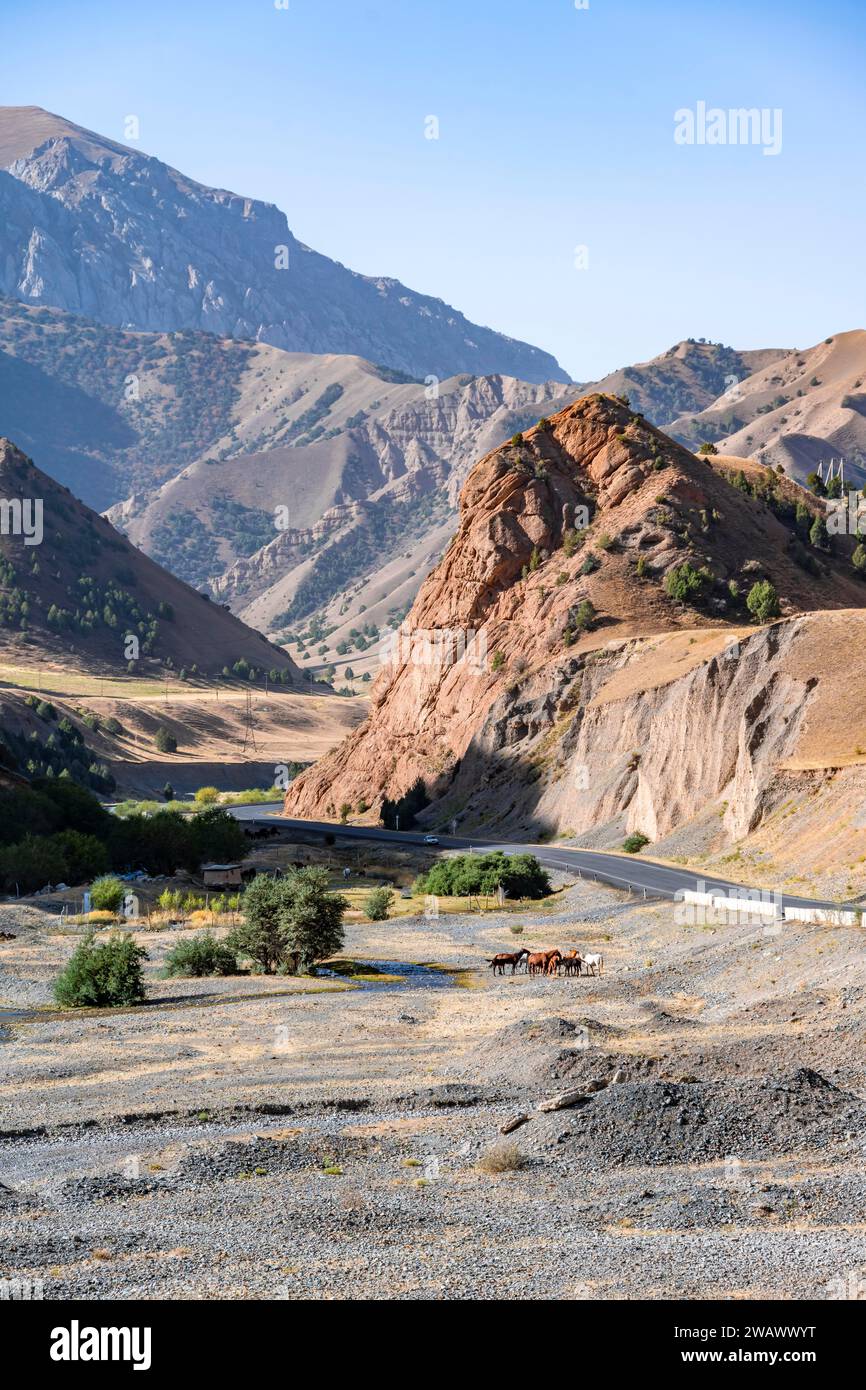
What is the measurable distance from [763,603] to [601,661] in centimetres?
1104

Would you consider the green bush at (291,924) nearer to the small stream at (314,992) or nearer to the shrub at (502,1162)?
the small stream at (314,992)

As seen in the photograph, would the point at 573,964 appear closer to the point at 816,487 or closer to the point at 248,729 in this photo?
the point at 816,487

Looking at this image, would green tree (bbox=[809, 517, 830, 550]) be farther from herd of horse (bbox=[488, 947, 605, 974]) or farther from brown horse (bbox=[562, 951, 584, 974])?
brown horse (bbox=[562, 951, 584, 974])

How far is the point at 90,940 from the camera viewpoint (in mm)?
39562

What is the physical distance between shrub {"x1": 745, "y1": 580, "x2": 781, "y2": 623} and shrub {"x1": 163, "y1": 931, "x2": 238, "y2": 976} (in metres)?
56.3

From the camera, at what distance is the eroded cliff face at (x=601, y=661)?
67.1 meters

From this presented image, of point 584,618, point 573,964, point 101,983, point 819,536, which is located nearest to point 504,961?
point 573,964

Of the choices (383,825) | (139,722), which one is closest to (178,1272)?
(383,825)

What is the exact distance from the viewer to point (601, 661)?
295ft

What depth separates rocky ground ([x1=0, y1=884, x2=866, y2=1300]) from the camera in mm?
14719

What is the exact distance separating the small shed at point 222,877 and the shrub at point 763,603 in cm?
3736

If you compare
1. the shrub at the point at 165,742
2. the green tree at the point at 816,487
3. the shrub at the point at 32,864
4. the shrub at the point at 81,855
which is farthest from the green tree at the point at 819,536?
the shrub at the point at 165,742

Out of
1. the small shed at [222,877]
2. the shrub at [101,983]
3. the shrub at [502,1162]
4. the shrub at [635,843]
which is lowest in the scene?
the small shed at [222,877]

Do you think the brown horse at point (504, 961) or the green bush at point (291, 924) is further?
the green bush at point (291, 924)
